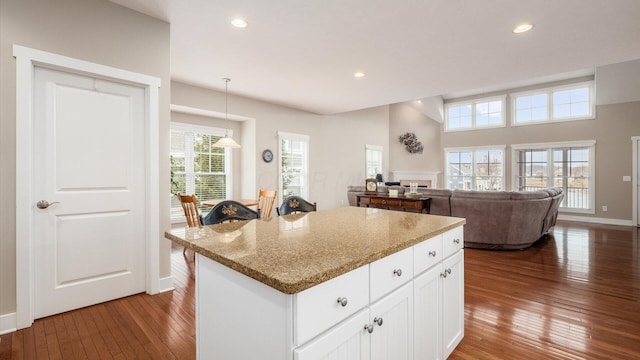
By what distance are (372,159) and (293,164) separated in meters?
2.94

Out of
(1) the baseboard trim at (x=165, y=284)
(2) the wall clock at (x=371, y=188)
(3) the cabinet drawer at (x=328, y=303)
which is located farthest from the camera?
(2) the wall clock at (x=371, y=188)

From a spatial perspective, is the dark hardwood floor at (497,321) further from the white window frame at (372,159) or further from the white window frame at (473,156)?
the white window frame at (372,159)

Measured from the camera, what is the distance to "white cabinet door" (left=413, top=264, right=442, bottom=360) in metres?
1.47

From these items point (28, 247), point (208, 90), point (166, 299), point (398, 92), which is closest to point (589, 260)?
point (398, 92)

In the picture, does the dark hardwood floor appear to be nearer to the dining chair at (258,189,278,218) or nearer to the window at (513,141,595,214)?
the dining chair at (258,189,278,218)

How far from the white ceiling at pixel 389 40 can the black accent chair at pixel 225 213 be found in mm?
1834

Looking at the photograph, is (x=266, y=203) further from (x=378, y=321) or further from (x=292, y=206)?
(x=378, y=321)

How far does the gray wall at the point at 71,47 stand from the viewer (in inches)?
84.0

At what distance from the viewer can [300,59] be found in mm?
3871

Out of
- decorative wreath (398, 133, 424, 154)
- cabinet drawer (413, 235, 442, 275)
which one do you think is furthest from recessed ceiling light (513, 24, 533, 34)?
decorative wreath (398, 133, 424, 154)

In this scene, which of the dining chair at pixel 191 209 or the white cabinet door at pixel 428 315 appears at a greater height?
the dining chair at pixel 191 209

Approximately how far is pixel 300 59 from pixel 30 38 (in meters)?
2.60

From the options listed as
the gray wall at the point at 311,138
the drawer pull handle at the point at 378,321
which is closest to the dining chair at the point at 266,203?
the gray wall at the point at 311,138

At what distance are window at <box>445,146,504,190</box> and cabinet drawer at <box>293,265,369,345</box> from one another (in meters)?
8.81
